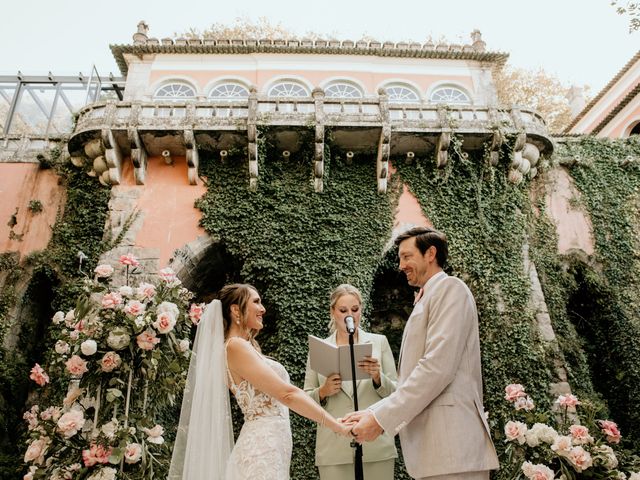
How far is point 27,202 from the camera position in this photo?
1002 cm

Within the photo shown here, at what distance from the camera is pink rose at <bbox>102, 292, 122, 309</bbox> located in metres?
4.26

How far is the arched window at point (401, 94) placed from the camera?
12.4 meters

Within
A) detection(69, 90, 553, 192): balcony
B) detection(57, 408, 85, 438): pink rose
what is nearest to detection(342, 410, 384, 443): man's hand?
detection(57, 408, 85, 438): pink rose

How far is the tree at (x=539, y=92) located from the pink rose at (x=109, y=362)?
1635 cm

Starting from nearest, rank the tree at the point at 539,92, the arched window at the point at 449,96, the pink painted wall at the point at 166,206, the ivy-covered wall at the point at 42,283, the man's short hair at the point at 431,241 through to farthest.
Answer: the man's short hair at the point at 431,241, the ivy-covered wall at the point at 42,283, the pink painted wall at the point at 166,206, the arched window at the point at 449,96, the tree at the point at 539,92

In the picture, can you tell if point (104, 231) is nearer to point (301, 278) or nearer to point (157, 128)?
point (157, 128)

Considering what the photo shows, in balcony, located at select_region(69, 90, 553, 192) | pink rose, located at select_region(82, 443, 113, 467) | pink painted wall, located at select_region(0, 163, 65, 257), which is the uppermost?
balcony, located at select_region(69, 90, 553, 192)

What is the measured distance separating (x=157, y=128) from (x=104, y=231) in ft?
7.54

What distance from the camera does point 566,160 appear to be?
1067cm

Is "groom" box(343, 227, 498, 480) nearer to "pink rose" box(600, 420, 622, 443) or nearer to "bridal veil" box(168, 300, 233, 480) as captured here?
"bridal veil" box(168, 300, 233, 480)

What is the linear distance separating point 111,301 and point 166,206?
537 cm

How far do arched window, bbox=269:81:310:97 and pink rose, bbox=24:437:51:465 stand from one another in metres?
9.99

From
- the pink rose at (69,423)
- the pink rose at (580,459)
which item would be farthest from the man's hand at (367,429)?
the pink rose at (69,423)

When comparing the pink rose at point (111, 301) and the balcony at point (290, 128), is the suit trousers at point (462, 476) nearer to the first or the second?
the pink rose at point (111, 301)
